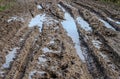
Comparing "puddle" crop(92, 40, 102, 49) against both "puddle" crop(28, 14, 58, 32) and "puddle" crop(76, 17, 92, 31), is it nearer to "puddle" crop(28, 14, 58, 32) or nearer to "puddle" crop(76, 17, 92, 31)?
"puddle" crop(76, 17, 92, 31)

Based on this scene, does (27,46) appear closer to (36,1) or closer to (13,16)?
(13,16)

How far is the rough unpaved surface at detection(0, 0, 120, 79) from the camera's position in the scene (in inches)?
285

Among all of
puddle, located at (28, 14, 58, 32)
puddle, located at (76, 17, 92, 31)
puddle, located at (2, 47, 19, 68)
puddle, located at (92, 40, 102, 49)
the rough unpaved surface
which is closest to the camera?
the rough unpaved surface

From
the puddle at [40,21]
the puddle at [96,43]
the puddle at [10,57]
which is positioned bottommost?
the puddle at [40,21]

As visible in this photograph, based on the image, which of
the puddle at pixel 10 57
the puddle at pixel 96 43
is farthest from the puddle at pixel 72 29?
the puddle at pixel 10 57

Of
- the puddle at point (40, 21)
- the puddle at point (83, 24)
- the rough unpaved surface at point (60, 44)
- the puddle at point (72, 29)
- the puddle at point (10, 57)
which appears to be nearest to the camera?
the rough unpaved surface at point (60, 44)

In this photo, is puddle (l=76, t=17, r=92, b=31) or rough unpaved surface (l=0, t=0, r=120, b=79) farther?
puddle (l=76, t=17, r=92, b=31)

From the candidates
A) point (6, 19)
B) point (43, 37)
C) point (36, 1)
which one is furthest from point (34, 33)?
point (36, 1)

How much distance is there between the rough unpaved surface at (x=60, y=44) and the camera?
7238 mm

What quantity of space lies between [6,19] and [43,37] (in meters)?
3.48

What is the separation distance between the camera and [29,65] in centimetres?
750

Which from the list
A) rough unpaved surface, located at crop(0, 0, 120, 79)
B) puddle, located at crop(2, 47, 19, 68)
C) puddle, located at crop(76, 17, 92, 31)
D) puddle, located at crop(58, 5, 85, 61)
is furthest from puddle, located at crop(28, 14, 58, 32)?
puddle, located at crop(2, 47, 19, 68)

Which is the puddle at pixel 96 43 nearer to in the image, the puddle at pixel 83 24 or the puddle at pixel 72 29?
the puddle at pixel 72 29

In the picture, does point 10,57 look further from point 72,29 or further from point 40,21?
point 40,21
